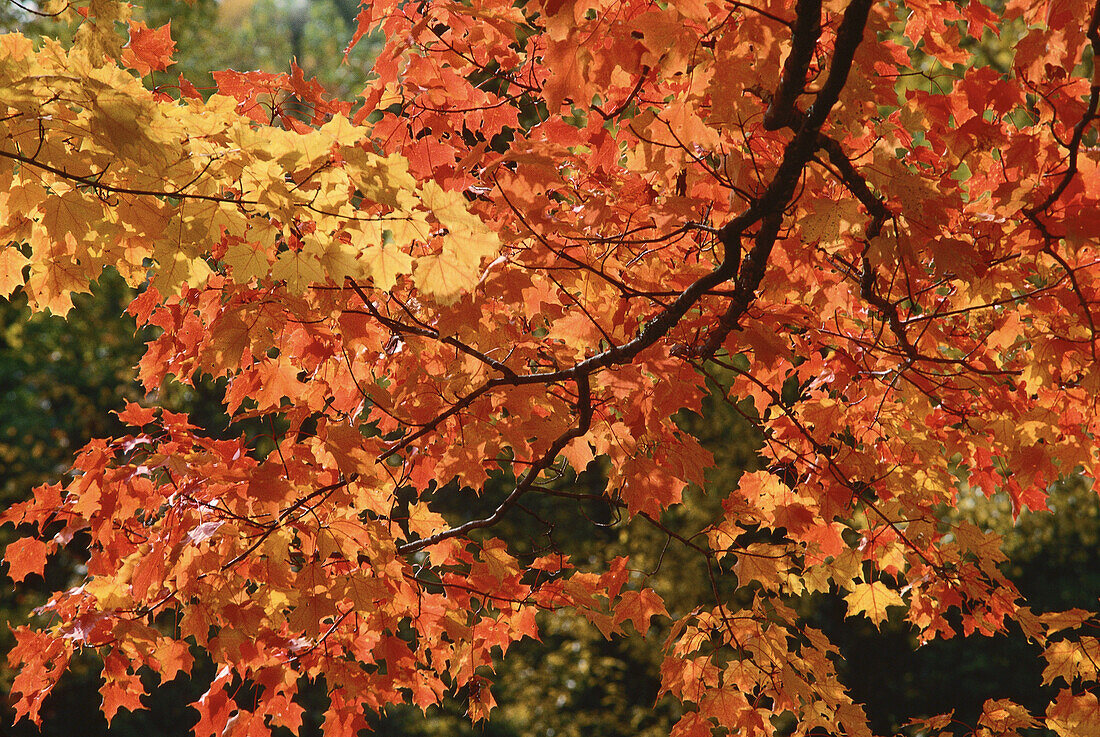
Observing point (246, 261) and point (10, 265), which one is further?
point (10, 265)

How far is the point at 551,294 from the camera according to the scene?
2.88 m

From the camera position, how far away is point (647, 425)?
276 cm

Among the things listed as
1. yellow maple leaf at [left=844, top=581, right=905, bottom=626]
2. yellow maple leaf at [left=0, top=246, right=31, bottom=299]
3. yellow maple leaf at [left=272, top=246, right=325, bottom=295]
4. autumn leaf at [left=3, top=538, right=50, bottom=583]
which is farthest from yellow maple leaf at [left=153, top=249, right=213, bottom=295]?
yellow maple leaf at [left=844, top=581, right=905, bottom=626]

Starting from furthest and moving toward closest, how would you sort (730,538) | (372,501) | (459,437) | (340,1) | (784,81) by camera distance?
(340,1)
(730,538)
(459,437)
(372,501)
(784,81)

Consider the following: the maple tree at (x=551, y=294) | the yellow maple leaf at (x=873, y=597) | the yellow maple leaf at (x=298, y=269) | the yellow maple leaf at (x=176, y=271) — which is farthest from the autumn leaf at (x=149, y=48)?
the yellow maple leaf at (x=873, y=597)

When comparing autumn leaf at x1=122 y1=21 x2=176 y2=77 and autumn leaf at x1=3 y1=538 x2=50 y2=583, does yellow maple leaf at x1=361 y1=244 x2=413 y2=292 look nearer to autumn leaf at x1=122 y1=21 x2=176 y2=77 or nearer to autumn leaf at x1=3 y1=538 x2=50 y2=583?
autumn leaf at x1=122 y1=21 x2=176 y2=77

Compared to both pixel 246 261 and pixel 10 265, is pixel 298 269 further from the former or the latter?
pixel 10 265

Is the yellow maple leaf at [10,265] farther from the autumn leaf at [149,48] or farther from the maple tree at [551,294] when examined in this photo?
the autumn leaf at [149,48]

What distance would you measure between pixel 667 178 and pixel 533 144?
1.82 feet

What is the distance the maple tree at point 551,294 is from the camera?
2107mm

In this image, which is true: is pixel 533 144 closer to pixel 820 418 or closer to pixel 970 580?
pixel 820 418

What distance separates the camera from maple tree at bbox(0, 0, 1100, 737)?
2.11 meters

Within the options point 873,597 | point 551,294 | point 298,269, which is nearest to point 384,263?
point 298,269

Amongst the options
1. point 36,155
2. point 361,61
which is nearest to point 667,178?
point 36,155
